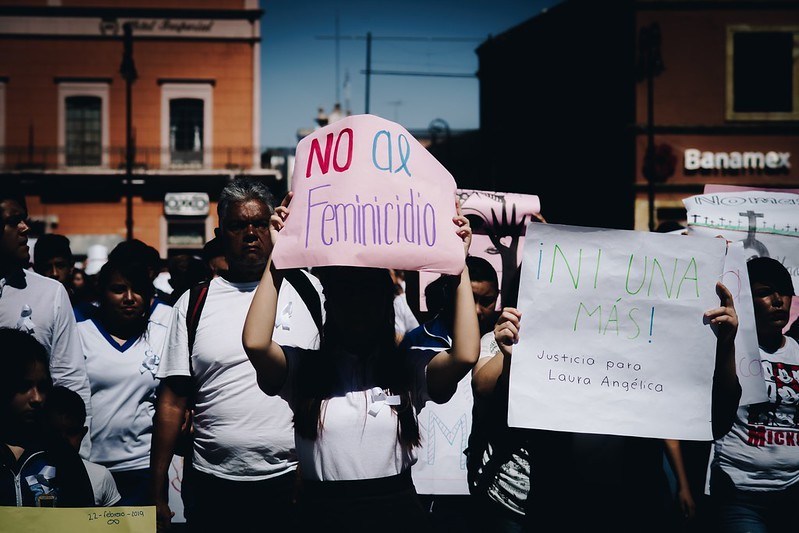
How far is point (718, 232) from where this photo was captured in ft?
12.6

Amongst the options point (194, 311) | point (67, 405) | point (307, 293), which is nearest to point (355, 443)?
point (307, 293)

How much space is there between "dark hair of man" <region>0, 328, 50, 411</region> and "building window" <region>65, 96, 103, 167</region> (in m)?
25.5

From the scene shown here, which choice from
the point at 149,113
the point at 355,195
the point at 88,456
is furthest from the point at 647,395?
the point at 149,113

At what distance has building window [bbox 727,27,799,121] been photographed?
20.8 metres

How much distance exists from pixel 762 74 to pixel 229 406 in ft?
70.2

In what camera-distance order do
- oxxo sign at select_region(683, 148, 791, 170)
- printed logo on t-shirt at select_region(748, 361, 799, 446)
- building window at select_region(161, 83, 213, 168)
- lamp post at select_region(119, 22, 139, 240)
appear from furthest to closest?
building window at select_region(161, 83, 213, 168)
lamp post at select_region(119, 22, 139, 240)
oxxo sign at select_region(683, 148, 791, 170)
printed logo on t-shirt at select_region(748, 361, 799, 446)

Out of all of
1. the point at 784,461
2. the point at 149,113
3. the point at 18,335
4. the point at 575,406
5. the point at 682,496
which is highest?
the point at 149,113

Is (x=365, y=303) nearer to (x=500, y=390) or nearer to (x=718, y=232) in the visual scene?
(x=500, y=390)

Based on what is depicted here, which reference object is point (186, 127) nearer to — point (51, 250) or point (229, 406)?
point (51, 250)

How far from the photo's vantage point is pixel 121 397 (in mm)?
4211

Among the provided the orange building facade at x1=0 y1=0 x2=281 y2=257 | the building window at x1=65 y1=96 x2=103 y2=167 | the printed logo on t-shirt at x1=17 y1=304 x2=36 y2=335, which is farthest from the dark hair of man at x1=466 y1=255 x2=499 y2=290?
the building window at x1=65 y1=96 x2=103 y2=167

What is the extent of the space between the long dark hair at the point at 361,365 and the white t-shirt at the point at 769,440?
6.04 ft

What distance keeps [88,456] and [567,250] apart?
254 centimetres

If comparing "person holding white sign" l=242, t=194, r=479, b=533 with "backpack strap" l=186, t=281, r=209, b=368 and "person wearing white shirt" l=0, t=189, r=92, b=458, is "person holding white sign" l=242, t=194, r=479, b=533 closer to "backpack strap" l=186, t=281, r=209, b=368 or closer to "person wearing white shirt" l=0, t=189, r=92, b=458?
"backpack strap" l=186, t=281, r=209, b=368
